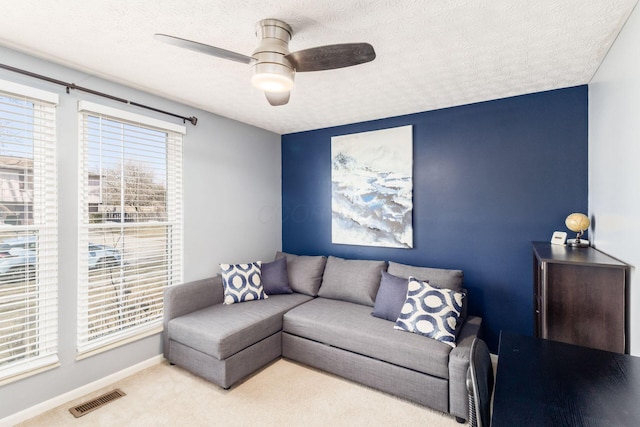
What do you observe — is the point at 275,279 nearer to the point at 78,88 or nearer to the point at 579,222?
the point at 78,88

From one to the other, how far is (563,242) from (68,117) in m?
4.02

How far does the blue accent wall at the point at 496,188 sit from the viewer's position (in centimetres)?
264

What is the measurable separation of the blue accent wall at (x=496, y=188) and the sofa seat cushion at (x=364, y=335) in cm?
95

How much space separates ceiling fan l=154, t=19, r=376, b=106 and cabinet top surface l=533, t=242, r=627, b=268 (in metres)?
1.61

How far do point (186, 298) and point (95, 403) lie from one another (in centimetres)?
95

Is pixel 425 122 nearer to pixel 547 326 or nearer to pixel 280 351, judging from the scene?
pixel 547 326

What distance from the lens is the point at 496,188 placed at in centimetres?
292

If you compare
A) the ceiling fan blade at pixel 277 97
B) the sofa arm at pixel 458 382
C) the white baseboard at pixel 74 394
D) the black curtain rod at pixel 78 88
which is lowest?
the white baseboard at pixel 74 394

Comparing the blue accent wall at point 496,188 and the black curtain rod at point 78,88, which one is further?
the blue accent wall at point 496,188

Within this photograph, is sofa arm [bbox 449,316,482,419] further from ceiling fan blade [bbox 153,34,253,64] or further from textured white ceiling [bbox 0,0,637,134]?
ceiling fan blade [bbox 153,34,253,64]

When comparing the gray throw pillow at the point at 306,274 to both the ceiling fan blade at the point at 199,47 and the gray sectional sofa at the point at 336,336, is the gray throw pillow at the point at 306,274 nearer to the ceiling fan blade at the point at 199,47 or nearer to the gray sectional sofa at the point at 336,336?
the gray sectional sofa at the point at 336,336

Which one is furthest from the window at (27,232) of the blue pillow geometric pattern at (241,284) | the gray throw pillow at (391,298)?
the gray throw pillow at (391,298)

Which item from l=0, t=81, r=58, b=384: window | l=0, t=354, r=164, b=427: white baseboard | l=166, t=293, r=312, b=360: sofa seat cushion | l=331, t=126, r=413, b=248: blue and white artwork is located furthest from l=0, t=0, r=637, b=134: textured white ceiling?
l=0, t=354, r=164, b=427: white baseboard

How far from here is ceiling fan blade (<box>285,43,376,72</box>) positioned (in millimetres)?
1531
